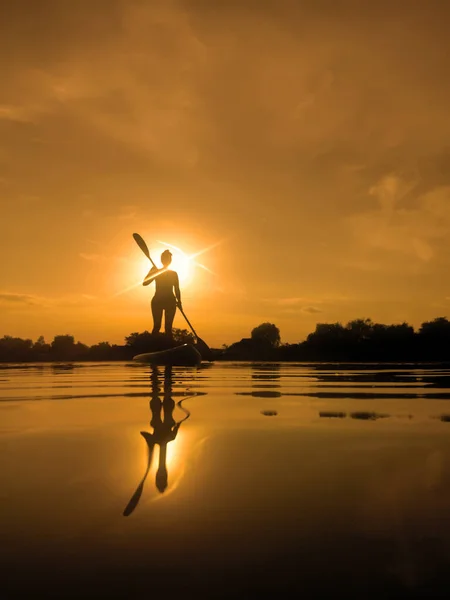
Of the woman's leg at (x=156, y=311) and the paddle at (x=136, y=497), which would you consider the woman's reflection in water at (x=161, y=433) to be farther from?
the woman's leg at (x=156, y=311)

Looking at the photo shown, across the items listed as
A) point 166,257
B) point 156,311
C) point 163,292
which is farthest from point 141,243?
point 156,311

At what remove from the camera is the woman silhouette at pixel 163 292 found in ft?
62.5

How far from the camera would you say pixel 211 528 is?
2561 mm

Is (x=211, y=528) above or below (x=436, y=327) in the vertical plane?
below

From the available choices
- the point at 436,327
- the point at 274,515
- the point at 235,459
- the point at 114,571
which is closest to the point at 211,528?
the point at 274,515

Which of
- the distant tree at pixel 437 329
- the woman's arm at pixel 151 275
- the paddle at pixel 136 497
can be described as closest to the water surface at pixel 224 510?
the paddle at pixel 136 497

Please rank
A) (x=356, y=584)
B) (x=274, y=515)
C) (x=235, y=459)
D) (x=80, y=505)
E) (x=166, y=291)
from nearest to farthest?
(x=356, y=584), (x=274, y=515), (x=80, y=505), (x=235, y=459), (x=166, y=291)

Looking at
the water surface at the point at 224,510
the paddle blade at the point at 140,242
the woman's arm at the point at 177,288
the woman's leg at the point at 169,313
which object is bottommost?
the water surface at the point at 224,510

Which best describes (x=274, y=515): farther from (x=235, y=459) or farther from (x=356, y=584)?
(x=235, y=459)

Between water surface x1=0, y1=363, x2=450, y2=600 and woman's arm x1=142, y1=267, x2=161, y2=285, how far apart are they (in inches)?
515

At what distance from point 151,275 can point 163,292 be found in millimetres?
765

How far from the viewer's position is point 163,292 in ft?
63.1

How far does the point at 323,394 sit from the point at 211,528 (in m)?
8.16

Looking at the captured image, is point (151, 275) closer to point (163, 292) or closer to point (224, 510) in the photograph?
point (163, 292)
